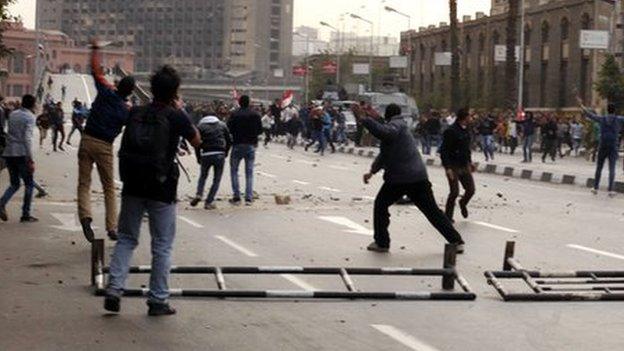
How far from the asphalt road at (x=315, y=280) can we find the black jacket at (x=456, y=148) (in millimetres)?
973

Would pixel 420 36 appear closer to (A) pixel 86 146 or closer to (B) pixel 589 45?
(B) pixel 589 45

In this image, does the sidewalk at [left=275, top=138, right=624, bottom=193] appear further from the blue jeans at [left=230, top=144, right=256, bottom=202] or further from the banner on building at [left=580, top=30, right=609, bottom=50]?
the blue jeans at [left=230, top=144, right=256, bottom=202]

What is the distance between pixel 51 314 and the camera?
32.3 feet

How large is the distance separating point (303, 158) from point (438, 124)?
20.6 ft

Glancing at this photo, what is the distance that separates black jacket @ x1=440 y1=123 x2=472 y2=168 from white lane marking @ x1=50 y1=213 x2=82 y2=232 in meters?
5.13

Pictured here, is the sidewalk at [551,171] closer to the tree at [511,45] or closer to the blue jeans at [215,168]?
the tree at [511,45]


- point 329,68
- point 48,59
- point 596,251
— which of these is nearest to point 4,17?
point 596,251

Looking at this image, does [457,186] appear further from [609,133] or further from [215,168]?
[609,133]

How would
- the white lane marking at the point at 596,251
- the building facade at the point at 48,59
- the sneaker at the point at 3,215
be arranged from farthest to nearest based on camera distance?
the building facade at the point at 48,59, the sneaker at the point at 3,215, the white lane marking at the point at 596,251

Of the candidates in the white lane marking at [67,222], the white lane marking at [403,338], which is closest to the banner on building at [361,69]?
Answer: the white lane marking at [67,222]

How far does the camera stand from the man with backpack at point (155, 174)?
32.0 ft

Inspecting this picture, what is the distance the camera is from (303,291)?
1093 cm

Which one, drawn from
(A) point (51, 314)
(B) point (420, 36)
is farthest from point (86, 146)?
(B) point (420, 36)

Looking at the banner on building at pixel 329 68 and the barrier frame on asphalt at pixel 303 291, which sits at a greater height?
the banner on building at pixel 329 68
